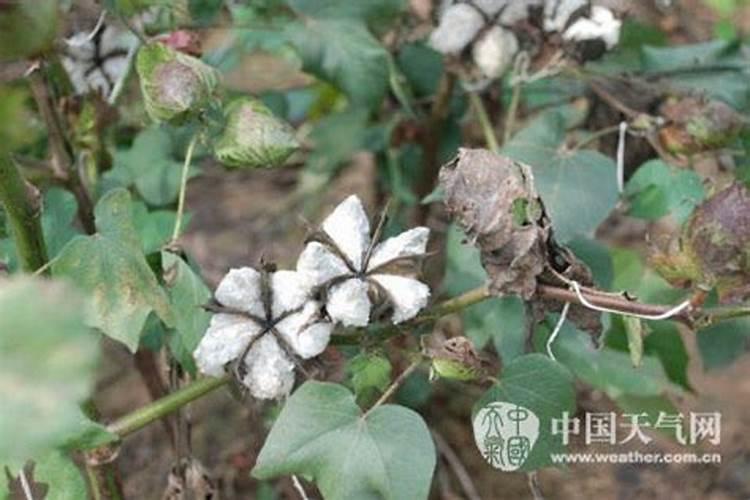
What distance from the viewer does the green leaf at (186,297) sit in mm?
790

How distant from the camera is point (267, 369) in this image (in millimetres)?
719

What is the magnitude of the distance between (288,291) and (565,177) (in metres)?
0.27

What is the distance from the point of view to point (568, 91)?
117cm

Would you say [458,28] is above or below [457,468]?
above

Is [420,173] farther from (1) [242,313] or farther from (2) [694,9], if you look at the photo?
(2) [694,9]

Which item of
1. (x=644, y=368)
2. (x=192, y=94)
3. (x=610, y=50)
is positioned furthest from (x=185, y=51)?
(x=644, y=368)

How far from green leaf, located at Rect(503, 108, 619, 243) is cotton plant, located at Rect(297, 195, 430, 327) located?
0.18 meters

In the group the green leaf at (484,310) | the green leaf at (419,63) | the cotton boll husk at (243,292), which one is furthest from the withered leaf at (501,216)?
the green leaf at (419,63)

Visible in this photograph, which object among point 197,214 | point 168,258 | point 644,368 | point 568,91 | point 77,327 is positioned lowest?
point 197,214

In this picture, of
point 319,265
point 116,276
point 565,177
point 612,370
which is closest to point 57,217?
point 116,276

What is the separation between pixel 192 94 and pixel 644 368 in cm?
47

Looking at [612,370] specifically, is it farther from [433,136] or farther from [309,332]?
[309,332]

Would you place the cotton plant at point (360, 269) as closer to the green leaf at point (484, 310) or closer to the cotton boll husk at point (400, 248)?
the cotton boll husk at point (400, 248)

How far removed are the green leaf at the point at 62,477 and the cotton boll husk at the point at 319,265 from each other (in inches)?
7.0
